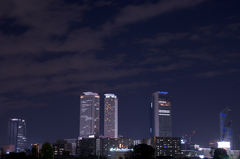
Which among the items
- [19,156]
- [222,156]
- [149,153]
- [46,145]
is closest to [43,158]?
[46,145]

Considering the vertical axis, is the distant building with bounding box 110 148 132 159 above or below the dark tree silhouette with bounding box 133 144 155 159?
below

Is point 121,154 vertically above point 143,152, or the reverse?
point 143,152

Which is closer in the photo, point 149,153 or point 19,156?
point 19,156

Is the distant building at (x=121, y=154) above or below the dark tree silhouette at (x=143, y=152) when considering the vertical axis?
below

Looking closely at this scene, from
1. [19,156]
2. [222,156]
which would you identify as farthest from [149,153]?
[19,156]

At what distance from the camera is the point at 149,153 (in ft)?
434

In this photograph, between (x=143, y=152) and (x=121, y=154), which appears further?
(x=121, y=154)

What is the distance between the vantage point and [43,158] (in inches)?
4980

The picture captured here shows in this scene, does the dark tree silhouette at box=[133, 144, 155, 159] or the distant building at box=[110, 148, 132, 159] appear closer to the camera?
the dark tree silhouette at box=[133, 144, 155, 159]

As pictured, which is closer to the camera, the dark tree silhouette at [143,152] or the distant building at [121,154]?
the dark tree silhouette at [143,152]

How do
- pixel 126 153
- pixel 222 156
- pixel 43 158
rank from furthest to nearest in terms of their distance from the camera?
1. pixel 126 153
2. pixel 43 158
3. pixel 222 156

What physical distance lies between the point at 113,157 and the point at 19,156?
2907 inches

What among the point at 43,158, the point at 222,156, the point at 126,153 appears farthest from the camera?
the point at 126,153

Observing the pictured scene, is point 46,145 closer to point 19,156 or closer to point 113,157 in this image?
point 19,156
